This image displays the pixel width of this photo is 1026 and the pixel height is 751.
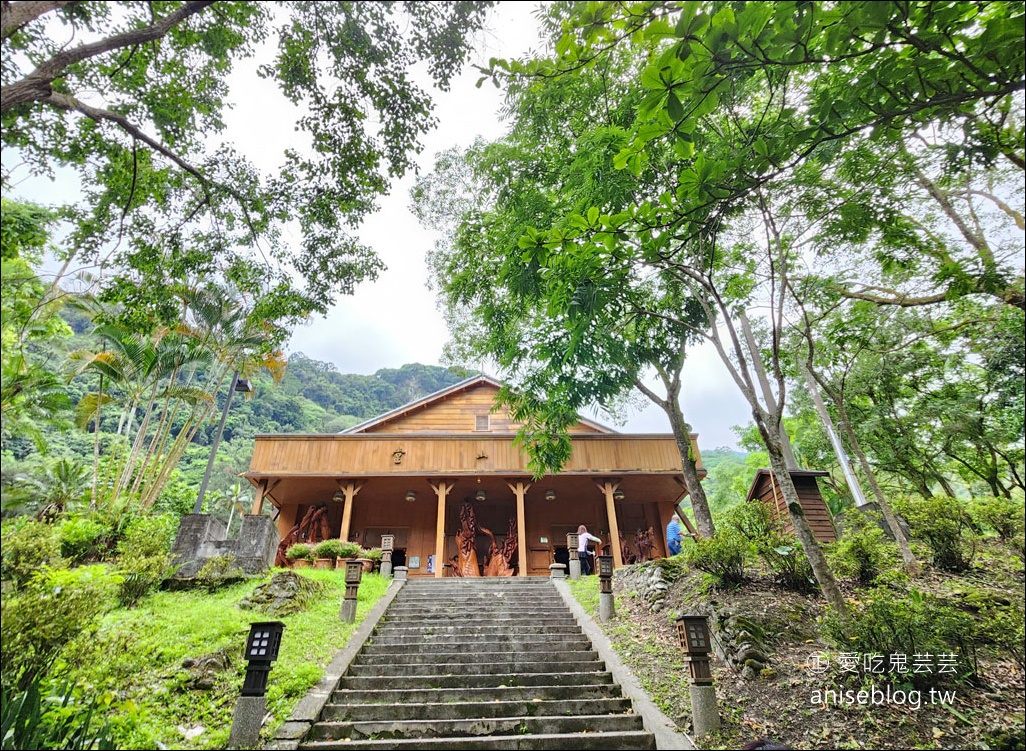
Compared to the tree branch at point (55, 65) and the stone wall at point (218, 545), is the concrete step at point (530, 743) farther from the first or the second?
the stone wall at point (218, 545)

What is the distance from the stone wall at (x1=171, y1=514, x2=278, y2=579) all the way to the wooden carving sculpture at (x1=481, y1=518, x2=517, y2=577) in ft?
20.3

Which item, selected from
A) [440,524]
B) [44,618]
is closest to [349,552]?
[440,524]

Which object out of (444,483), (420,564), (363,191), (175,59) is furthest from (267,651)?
(420,564)

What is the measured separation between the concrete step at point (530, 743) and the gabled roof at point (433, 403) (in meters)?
12.1

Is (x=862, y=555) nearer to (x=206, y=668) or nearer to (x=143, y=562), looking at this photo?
(x=206, y=668)

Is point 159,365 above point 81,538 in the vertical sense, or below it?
above

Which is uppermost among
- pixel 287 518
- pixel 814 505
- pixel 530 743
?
pixel 287 518

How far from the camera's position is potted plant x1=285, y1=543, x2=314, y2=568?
10984 mm

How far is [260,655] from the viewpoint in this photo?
14.6 feet

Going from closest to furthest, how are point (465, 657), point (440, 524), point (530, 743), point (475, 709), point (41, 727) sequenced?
point (41, 727) → point (530, 743) → point (475, 709) → point (465, 657) → point (440, 524)

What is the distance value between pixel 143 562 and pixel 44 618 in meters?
4.60

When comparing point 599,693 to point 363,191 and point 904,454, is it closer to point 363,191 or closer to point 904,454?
point 363,191

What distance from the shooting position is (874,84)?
8.14 ft

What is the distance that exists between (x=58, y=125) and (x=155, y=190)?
1233 millimetres
